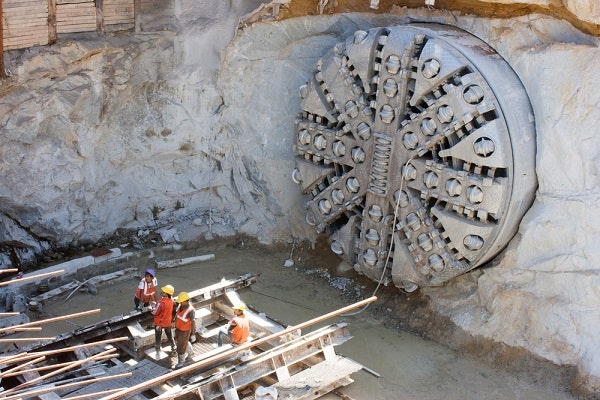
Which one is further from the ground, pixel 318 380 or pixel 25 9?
pixel 25 9

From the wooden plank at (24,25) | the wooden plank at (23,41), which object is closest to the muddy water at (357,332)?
the wooden plank at (23,41)

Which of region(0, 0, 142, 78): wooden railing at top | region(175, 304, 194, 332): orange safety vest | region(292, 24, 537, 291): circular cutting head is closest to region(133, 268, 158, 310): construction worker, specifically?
region(175, 304, 194, 332): orange safety vest

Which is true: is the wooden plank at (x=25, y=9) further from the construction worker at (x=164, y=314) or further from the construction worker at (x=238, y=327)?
the construction worker at (x=238, y=327)

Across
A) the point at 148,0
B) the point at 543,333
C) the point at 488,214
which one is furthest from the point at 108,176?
the point at 543,333

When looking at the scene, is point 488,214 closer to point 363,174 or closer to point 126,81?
point 363,174

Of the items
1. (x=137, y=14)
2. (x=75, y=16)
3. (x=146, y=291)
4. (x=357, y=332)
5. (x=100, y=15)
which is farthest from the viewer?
(x=137, y=14)

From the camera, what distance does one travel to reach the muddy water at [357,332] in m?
9.31

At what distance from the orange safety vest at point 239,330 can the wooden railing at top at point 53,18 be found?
4.62 meters

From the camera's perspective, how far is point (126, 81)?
11.8m

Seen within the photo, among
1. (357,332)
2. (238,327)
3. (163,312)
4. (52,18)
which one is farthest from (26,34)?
(357,332)

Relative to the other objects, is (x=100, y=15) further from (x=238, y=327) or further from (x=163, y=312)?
(x=238, y=327)

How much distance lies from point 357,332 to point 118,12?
5.71m

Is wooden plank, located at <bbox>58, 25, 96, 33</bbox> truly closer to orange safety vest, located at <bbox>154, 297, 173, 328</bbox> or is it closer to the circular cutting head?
the circular cutting head

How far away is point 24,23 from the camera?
34.4ft
